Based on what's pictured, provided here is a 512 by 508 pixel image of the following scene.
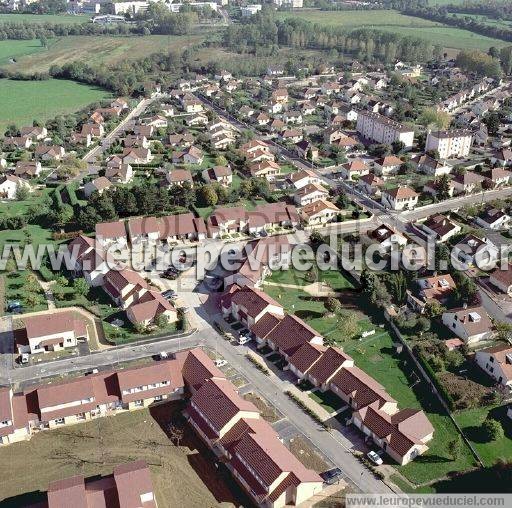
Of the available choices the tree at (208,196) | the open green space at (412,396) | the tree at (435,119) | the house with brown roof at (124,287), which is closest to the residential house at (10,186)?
the tree at (208,196)

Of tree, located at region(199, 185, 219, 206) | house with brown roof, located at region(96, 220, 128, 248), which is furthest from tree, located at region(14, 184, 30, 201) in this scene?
tree, located at region(199, 185, 219, 206)

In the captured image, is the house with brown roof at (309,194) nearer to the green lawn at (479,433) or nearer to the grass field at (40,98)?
the green lawn at (479,433)

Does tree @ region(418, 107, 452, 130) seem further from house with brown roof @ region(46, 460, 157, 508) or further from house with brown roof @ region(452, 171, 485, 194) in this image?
house with brown roof @ region(46, 460, 157, 508)

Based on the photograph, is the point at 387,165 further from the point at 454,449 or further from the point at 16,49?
the point at 16,49

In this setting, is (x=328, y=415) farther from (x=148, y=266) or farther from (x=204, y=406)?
(x=148, y=266)

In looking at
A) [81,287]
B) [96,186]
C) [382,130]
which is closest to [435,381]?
[81,287]
